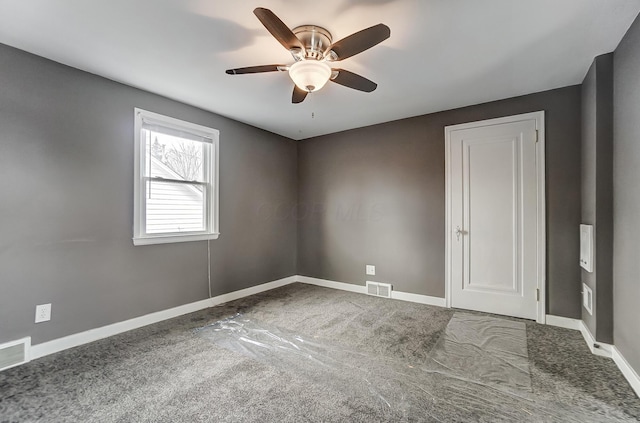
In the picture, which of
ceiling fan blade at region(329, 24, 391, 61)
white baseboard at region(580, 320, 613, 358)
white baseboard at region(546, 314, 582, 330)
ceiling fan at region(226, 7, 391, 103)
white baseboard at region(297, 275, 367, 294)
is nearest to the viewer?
ceiling fan blade at region(329, 24, 391, 61)

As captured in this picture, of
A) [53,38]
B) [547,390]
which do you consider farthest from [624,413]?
[53,38]

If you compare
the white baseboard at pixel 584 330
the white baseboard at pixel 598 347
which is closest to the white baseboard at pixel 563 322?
the white baseboard at pixel 584 330

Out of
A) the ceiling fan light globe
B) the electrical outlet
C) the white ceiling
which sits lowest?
the electrical outlet

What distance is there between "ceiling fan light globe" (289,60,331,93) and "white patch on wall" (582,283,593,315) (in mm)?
2833

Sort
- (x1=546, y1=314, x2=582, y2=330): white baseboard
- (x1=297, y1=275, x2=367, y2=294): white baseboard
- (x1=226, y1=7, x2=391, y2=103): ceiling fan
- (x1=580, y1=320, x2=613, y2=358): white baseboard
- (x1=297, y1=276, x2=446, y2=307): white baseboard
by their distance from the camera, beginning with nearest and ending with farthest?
(x1=226, y1=7, x2=391, y2=103): ceiling fan, (x1=580, y1=320, x2=613, y2=358): white baseboard, (x1=546, y1=314, x2=582, y2=330): white baseboard, (x1=297, y1=276, x2=446, y2=307): white baseboard, (x1=297, y1=275, x2=367, y2=294): white baseboard

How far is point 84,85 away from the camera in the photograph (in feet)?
8.33

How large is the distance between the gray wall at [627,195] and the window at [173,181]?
3768 mm

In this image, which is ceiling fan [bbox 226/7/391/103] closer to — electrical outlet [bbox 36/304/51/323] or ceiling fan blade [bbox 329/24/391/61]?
ceiling fan blade [bbox 329/24/391/61]

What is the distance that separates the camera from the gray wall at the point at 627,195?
186 cm

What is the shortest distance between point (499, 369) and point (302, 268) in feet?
10.4

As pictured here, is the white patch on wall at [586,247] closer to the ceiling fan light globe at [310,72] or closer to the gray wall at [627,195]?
the gray wall at [627,195]

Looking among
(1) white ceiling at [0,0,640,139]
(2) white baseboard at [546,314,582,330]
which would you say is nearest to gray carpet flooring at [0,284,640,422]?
(2) white baseboard at [546,314,582,330]

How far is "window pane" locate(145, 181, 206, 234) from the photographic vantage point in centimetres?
301

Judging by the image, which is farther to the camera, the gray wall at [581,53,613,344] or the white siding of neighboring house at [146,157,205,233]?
the white siding of neighboring house at [146,157,205,233]
